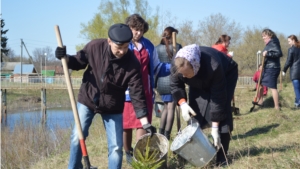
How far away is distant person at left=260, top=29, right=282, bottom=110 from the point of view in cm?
841

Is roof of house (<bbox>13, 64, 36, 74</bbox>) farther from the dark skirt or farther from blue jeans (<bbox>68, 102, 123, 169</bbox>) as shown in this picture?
blue jeans (<bbox>68, 102, 123, 169</bbox>)

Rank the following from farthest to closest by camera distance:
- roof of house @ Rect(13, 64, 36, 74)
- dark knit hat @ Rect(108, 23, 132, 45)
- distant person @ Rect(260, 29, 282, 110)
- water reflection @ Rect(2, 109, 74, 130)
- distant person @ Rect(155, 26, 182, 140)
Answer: roof of house @ Rect(13, 64, 36, 74)
water reflection @ Rect(2, 109, 74, 130)
distant person @ Rect(260, 29, 282, 110)
distant person @ Rect(155, 26, 182, 140)
dark knit hat @ Rect(108, 23, 132, 45)

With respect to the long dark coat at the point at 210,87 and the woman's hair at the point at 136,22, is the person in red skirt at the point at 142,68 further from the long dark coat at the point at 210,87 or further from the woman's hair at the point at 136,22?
the long dark coat at the point at 210,87

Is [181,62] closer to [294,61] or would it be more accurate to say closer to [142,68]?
[142,68]

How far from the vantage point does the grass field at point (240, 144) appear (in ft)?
14.0

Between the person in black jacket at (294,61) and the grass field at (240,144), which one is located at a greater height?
the person in black jacket at (294,61)

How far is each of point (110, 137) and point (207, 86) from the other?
118 cm

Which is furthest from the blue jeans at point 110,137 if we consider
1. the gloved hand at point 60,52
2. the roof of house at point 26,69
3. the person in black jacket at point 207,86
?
the roof of house at point 26,69

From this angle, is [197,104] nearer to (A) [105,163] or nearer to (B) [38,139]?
(A) [105,163]

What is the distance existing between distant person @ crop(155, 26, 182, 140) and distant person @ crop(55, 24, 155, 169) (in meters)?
2.06

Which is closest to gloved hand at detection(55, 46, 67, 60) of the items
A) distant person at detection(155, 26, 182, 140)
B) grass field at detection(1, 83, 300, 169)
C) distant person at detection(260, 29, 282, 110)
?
grass field at detection(1, 83, 300, 169)

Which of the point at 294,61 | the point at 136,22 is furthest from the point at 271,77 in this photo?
the point at 136,22

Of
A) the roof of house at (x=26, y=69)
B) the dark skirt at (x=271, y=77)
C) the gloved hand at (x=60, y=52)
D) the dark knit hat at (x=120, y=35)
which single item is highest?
the dark knit hat at (x=120, y=35)

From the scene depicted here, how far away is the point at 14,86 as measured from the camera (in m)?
37.4
